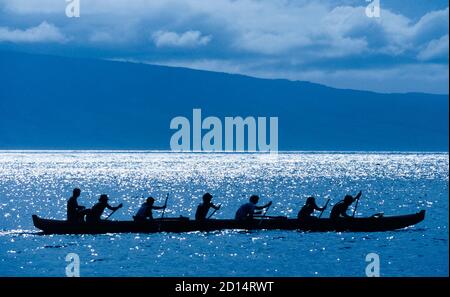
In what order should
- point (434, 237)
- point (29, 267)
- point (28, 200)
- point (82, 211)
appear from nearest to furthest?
point (29, 267) < point (82, 211) < point (434, 237) < point (28, 200)

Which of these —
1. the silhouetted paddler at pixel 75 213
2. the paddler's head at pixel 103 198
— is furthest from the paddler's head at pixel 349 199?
the silhouetted paddler at pixel 75 213

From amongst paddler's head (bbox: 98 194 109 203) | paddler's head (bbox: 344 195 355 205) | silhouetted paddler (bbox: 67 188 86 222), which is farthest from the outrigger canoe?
paddler's head (bbox: 344 195 355 205)

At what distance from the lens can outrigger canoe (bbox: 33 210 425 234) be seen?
111 feet

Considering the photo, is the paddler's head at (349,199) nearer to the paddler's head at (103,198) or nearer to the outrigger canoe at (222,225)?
the outrigger canoe at (222,225)

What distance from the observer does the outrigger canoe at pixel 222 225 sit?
3369 centimetres

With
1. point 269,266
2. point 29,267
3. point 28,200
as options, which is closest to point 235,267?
point 269,266

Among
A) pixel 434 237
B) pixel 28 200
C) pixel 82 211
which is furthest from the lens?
pixel 28 200

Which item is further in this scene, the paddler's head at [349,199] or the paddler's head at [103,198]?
the paddler's head at [349,199]

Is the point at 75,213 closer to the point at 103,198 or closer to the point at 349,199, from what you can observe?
the point at 103,198

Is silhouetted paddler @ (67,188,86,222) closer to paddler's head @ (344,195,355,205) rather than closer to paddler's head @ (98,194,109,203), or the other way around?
paddler's head @ (98,194,109,203)

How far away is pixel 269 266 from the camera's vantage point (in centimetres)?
2945

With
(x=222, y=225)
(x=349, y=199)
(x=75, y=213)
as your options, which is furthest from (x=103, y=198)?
(x=349, y=199)
